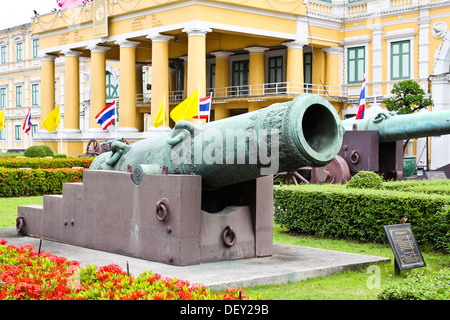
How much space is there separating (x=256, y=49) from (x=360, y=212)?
27.0 metres

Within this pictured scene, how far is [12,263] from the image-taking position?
246 inches

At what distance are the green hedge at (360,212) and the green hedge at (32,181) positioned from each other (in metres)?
10.2

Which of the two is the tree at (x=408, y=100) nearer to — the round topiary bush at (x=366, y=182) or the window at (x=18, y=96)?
the round topiary bush at (x=366, y=182)

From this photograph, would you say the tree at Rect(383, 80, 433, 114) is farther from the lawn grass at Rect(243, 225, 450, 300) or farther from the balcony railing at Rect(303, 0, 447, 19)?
the lawn grass at Rect(243, 225, 450, 300)

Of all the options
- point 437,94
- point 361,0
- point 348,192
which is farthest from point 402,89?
point 348,192

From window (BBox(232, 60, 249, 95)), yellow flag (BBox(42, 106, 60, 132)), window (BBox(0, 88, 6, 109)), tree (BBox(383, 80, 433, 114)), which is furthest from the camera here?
window (BBox(0, 88, 6, 109))

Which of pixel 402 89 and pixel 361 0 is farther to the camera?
pixel 361 0

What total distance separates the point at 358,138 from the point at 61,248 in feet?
26.8

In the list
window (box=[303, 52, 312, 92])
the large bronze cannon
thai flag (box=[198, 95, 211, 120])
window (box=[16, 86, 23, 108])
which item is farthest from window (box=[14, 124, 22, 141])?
the large bronze cannon

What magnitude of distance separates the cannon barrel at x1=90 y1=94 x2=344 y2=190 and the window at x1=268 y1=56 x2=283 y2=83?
30597mm

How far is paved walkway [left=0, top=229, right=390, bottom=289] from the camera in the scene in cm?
675

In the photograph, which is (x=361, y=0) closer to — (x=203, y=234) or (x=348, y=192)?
(x=348, y=192)

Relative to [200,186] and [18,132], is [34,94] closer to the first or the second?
[18,132]
